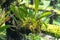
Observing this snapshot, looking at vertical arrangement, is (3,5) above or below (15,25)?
above

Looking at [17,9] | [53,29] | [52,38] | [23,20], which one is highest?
[17,9]

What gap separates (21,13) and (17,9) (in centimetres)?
6

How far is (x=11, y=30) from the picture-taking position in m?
1.78

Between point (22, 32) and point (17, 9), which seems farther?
point (22, 32)

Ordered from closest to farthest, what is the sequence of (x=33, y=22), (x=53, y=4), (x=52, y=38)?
(x=33, y=22) → (x=52, y=38) → (x=53, y=4)

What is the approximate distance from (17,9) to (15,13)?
0.05 metres

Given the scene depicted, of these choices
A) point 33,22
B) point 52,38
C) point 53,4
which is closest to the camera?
point 33,22

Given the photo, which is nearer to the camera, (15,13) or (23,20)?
(15,13)

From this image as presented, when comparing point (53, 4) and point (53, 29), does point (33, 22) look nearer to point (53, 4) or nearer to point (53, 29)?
point (53, 29)

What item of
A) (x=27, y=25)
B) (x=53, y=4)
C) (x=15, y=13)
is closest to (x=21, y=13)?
(x=15, y=13)

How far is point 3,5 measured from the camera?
1.66 meters

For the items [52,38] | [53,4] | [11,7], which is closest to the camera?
[11,7]

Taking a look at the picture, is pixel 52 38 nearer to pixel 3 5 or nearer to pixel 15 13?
pixel 15 13

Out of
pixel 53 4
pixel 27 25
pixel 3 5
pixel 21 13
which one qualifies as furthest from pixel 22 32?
pixel 53 4
